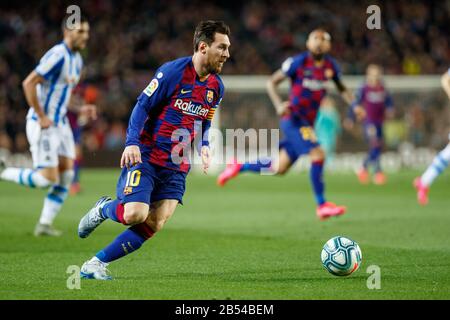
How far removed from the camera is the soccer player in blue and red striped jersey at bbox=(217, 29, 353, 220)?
11.4 metres

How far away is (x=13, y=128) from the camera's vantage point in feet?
72.7

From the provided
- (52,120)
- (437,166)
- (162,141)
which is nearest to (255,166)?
(437,166)

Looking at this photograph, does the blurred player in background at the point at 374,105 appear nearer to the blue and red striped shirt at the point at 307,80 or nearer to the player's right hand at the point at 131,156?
the blue and red striped shirt at the point at 307,80

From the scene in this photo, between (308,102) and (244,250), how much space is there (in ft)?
12.4

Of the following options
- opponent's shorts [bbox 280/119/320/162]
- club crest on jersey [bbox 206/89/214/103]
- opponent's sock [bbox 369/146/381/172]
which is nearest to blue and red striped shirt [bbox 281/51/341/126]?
opponent's shorts [bbox 280/119/320/162]

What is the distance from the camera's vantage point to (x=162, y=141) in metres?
6.83

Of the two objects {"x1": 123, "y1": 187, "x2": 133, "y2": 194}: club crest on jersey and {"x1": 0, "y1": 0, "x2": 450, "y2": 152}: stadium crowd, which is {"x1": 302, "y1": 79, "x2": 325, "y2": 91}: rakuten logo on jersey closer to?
{"x1": 123, "y1": 187, "x2": 133, "y2": 194}: club crest on jersey

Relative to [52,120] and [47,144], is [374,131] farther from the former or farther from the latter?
[47,144]

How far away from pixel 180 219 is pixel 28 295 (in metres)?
6.09

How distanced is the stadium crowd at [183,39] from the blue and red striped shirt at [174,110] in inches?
645
